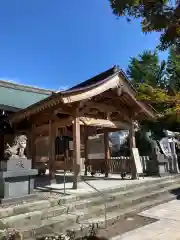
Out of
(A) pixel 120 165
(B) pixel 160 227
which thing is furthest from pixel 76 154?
(B) pixel 160 227

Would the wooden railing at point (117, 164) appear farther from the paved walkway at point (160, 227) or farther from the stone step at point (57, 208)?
the paved walkway at point (160, 227)

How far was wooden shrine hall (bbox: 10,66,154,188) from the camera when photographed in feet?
29.5

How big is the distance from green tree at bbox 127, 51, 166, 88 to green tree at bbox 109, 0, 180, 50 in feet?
69.1

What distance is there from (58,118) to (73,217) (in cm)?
518

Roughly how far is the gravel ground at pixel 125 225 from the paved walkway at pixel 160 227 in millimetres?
197

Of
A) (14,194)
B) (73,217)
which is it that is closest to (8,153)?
(14,194)

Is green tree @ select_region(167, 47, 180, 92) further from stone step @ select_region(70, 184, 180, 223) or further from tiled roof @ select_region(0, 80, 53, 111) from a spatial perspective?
stone step @ select_region(70, 184, 180, 223)

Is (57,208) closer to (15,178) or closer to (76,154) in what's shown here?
(15,178)

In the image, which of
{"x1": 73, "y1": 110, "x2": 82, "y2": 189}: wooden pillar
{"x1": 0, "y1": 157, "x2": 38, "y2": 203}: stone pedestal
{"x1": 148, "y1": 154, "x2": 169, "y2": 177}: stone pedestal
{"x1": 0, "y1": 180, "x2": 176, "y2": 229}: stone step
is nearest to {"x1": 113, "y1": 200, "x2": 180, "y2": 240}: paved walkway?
{"x1": 0, "y1": 180, "x2": 176, "y2": 229}: stone step

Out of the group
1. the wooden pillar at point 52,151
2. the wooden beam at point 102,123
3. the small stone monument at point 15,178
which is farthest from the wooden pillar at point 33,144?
the small stone monument at point 15,178

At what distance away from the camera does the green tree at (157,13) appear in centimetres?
443

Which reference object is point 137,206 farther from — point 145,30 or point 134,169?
point 145,30

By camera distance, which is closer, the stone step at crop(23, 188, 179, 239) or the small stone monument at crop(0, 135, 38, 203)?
the stone step at crop(23, 188, 179, 239)

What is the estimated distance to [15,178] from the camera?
22.7ft
